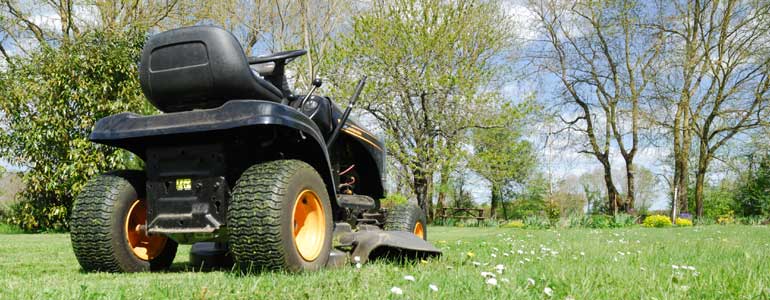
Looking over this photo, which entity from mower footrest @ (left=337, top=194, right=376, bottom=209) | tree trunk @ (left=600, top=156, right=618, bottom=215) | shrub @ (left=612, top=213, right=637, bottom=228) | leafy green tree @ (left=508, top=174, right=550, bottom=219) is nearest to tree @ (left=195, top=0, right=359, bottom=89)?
shrub @ (left=612, top=213, right=637, bottom=228)

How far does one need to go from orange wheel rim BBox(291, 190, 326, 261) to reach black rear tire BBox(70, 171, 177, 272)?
1.09 metres

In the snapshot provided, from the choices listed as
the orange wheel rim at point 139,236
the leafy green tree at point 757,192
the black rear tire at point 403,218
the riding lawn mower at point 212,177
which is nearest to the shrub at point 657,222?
the leafy green tree at point 757,192

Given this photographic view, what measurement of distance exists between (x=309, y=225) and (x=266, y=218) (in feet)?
1.96

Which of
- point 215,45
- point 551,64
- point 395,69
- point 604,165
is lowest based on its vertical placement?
point 215,45

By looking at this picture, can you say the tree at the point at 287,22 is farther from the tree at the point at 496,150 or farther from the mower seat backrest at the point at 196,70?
the mower seat backrest at the point at 196,70

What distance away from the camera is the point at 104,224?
3535 mm

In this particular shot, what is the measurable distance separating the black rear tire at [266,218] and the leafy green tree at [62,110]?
422 inches

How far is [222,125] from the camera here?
3178 mm

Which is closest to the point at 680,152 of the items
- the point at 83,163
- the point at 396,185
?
the point at 396,185

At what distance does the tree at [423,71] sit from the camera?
20.3 meters

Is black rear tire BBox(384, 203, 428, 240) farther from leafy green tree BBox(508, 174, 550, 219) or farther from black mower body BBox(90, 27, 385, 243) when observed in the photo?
leafy green tree BBox(508, 174, 550, 219)

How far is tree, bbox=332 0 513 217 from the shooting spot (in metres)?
20.3

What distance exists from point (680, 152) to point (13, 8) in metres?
24.7

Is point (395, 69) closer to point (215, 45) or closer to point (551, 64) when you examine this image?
point (551, 64)
